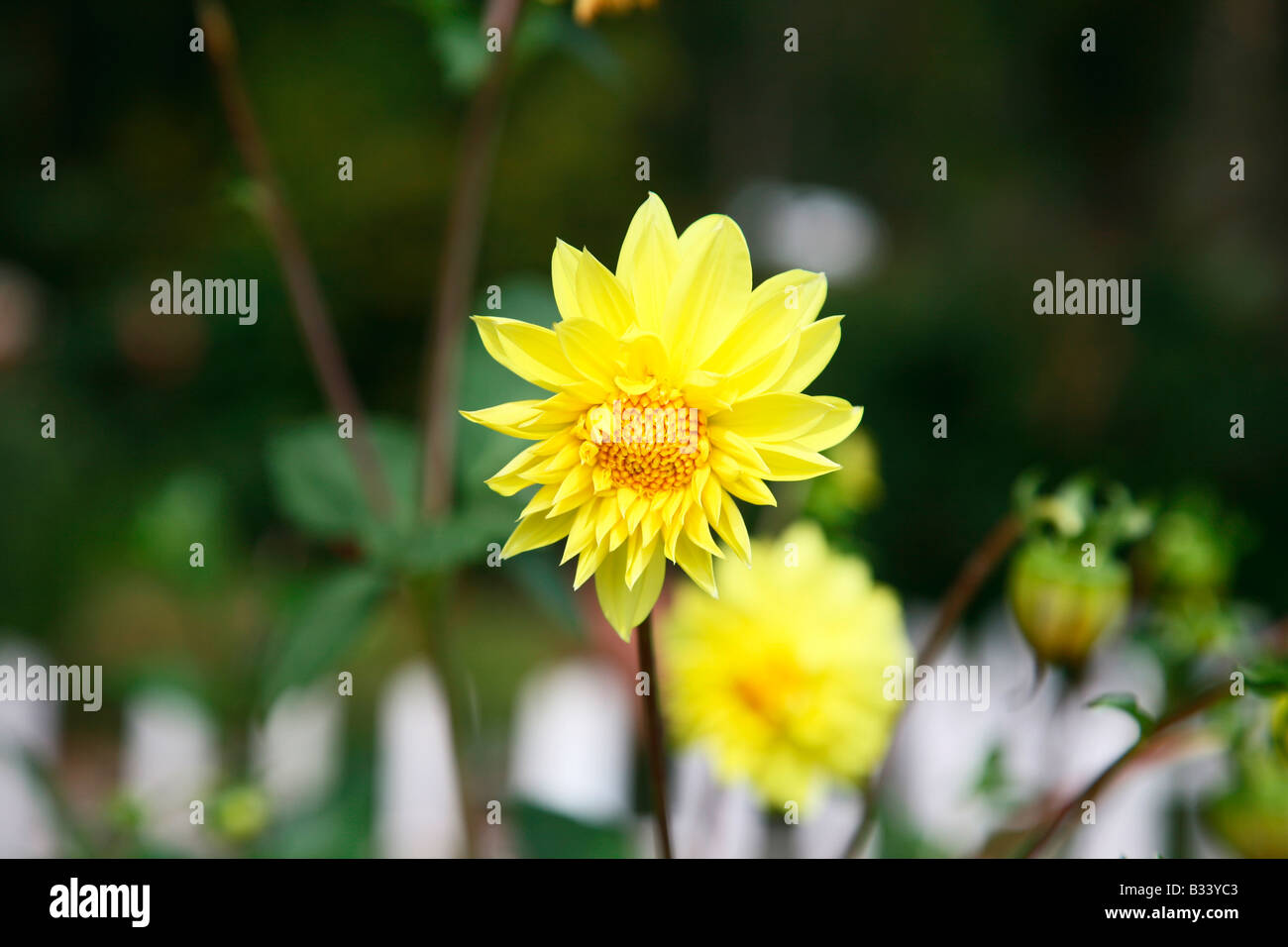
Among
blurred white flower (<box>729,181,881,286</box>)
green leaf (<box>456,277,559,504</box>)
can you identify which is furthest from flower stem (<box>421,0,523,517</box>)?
blurred white flower (<box>729,181,881,286</box>)

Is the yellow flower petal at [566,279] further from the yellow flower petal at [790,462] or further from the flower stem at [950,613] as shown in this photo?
the flower stem at [950,613]

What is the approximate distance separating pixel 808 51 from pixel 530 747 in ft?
4.86

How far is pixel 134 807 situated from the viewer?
1.46 feet

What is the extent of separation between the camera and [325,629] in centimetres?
36

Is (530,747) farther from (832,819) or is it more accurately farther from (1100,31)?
(1100,31)

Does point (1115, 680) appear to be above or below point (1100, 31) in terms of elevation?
below

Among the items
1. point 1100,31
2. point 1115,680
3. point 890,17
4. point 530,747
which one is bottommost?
point 530,747

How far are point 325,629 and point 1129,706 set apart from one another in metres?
0.26

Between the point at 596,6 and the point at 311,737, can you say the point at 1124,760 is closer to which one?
the point at 596,6

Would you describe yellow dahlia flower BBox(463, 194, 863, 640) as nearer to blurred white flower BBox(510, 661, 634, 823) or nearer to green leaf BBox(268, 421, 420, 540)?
green leaf BBox(268, 421, 420, 540)

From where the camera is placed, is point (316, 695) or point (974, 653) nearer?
point (316, 695)

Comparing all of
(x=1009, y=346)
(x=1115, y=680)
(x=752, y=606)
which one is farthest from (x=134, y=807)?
(x=1009, y=346)

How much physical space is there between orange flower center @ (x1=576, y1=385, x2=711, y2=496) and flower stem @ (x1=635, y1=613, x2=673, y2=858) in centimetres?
4

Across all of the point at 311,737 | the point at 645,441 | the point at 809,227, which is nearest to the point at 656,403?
the point at 645,441
